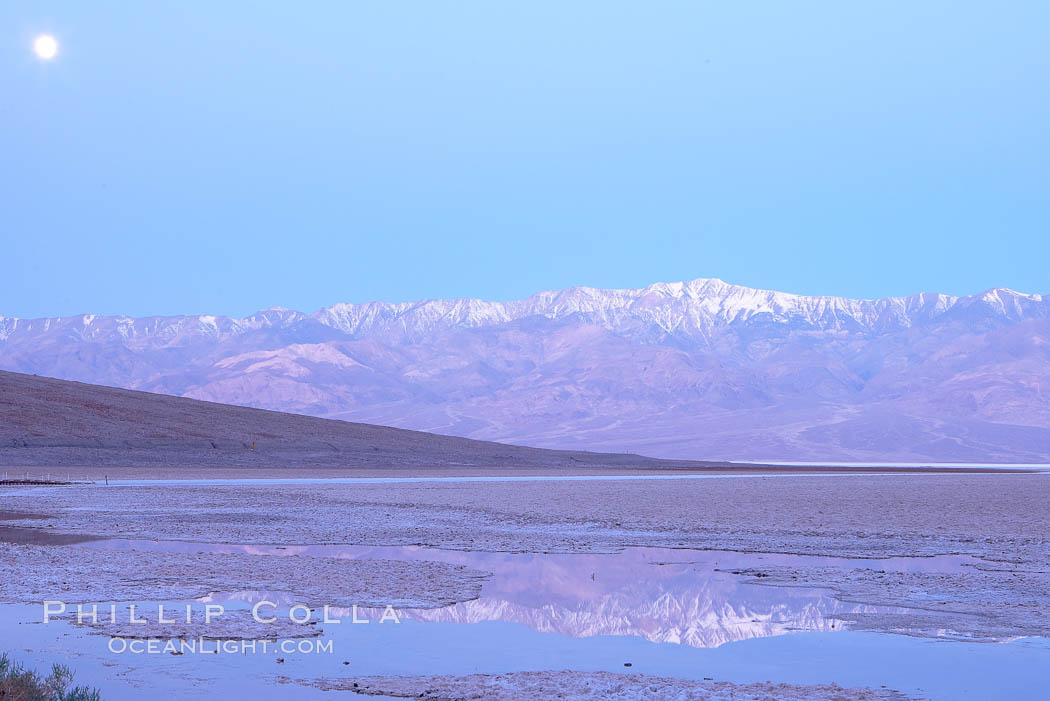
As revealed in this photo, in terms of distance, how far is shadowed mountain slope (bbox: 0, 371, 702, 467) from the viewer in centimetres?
6322

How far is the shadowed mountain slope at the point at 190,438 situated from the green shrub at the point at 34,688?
2074 inches

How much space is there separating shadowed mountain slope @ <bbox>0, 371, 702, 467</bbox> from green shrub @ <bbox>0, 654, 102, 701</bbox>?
2074 inches

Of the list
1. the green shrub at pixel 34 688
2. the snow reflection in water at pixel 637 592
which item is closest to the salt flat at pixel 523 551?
the snow reflection in water at pixel 637 592

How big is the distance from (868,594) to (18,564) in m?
10.6

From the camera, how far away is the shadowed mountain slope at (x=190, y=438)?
63.2 meters

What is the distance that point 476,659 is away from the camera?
993 centimetres

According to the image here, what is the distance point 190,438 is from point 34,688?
6677 centimetres

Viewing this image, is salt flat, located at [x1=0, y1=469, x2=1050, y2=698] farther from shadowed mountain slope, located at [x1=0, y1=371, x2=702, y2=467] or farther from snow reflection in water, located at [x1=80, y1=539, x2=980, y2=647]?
shadowed mountain slope, located at [x1=0, y1=371, x2=702, y2=467]

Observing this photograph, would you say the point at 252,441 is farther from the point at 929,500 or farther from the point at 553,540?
the point at 553,540

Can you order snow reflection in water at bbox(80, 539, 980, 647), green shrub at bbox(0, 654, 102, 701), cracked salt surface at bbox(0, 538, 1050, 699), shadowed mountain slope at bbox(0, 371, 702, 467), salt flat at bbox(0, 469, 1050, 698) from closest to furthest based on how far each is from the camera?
green shrub at bbox(0, 654, 102, 701) < cracked salt surface at bbox(0, 538, 1050, 699) < snow reflection in water at bbox(80, 539, 980, 647) < salt flat at bbox(0, 469, 1050, 698) < shadowed mountain slope at bbox(0, 371, 702, 467)

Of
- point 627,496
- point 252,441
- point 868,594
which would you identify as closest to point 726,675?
point 868,594

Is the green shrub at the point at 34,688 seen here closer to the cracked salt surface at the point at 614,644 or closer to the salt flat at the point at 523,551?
the cracked salt surface at the point at 614,644

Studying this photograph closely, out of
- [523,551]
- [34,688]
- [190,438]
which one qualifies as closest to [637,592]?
[523,551]

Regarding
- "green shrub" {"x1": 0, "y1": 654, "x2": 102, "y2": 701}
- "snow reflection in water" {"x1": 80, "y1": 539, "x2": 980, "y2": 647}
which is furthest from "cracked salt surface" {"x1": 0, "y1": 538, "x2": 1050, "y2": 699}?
"green shrub" {"x1": 0, "y1": 654, "x2": 102, "y2": 701}
